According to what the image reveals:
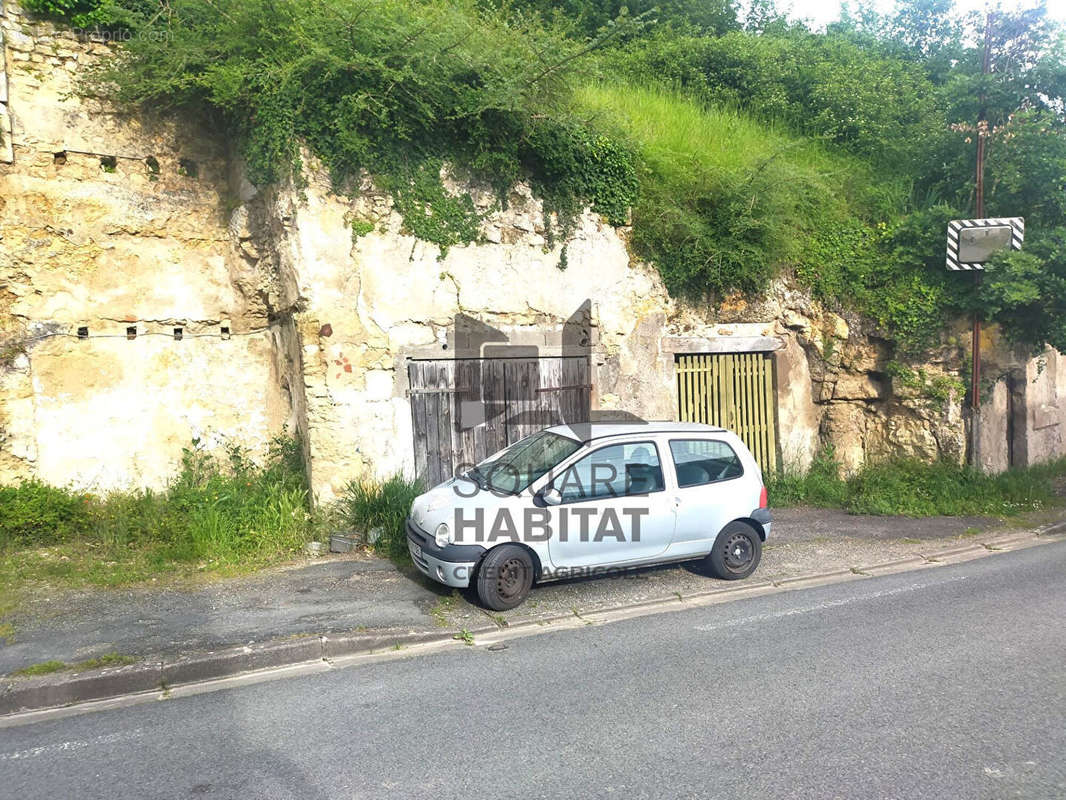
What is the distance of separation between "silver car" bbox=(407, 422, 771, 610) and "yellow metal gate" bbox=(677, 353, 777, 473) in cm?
337

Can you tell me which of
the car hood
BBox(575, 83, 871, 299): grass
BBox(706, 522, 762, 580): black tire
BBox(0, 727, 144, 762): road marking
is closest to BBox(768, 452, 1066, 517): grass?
BBox(575, 83, 871, 299): grass

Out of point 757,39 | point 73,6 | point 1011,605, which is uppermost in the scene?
point 757,39

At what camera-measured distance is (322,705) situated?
4.77 m

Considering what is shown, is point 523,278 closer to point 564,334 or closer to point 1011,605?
point 564,334

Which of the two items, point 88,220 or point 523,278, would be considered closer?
point 88,220

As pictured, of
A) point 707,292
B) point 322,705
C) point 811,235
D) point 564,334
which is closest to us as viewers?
point 322,705

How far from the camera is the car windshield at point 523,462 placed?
697 cm

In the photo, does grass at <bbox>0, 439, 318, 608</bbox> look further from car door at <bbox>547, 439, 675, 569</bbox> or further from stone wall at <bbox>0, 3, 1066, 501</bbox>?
car door at <bbox>547, 439, 675, 569</bbox>

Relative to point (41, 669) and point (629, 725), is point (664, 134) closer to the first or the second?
point (629, 725)

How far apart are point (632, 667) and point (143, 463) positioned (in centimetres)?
653

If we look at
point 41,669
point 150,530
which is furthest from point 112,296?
point 41,669

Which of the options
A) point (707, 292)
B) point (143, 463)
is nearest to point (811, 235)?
point (707, 292)

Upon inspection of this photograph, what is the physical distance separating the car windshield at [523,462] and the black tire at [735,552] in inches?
72.5

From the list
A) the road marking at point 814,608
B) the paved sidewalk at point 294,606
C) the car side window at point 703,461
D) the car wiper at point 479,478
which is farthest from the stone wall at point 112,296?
the road marking at point 814,608
